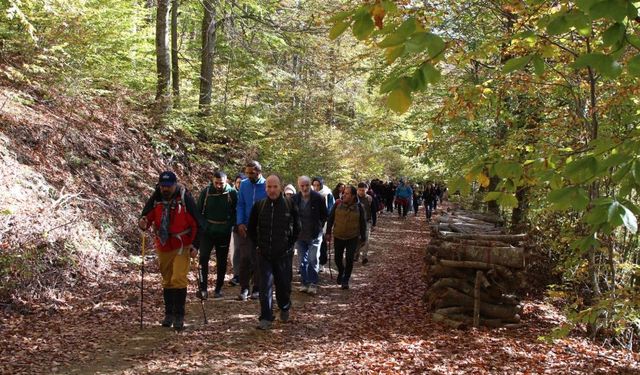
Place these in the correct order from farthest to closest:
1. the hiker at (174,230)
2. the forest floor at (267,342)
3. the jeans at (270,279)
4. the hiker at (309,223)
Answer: the hiker at (309,223)
the jeans at (270,279)
the hiker at (174,230)
the forest floor at (267,342)

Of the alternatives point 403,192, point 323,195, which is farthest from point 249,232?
point 403,192

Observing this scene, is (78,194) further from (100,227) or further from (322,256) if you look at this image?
(322,256)

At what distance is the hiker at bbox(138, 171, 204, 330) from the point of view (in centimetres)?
654

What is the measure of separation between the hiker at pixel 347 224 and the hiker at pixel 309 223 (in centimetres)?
87

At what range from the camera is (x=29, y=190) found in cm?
859

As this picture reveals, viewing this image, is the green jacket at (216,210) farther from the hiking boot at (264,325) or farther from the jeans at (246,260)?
the hiking boot at (264,325)

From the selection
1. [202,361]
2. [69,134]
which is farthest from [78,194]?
[202,361]

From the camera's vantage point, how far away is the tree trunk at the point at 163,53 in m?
14.3

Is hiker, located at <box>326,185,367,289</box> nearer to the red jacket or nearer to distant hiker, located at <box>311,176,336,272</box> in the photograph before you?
distant hiker, located at <box>311,176,336,272</box>

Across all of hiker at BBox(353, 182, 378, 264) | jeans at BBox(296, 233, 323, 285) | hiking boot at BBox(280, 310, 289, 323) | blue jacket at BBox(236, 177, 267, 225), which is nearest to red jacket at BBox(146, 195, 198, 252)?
blue jacket at BBox(236, 177, 267, 225)

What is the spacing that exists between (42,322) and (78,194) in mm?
3461

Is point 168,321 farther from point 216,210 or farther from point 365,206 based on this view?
point 365,206

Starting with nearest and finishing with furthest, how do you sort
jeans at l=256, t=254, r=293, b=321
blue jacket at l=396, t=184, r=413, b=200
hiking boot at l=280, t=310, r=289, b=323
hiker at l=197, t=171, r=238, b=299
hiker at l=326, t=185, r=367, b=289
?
jeans at l=256, t=254, r=293, b=321 → hiking boot at l=280, t=310, r=289, b=323 → hiker at l=197, t=171, r=238, b=299 → hiker at l=326, t=185, r=367, b=289 → blue jacket at l=396, t=184, r=413, b=200

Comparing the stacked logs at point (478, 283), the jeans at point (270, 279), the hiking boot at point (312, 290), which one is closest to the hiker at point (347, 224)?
the hiking boot at point (312, 290)
